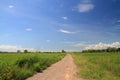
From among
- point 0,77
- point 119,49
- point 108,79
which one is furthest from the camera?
point 119,49

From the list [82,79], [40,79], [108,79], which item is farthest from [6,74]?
[108,79]

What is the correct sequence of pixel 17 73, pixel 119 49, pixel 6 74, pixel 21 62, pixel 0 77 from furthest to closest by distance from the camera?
pixel 119 49 → pixel 21 62 → pixel 17 73 → pixel 6 74 → pixel 0 77

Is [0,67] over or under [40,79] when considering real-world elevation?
over

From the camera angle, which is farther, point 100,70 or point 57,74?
point 100,70

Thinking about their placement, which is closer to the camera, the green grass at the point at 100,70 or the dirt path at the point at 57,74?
the dirt path at the point at 57,74

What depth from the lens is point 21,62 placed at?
22.2 meters

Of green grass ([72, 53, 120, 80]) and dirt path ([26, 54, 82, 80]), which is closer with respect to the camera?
dirt path ([26, 54, 82, 80])

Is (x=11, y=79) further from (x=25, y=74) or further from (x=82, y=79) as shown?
(x=82, y=79)

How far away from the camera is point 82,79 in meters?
16.4

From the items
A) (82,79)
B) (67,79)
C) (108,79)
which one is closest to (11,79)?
(67,79)

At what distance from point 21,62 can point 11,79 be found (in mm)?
9162

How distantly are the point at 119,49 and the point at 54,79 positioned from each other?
138m

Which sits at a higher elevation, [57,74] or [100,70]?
[100,70]

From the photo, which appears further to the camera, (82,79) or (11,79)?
(82,79)
